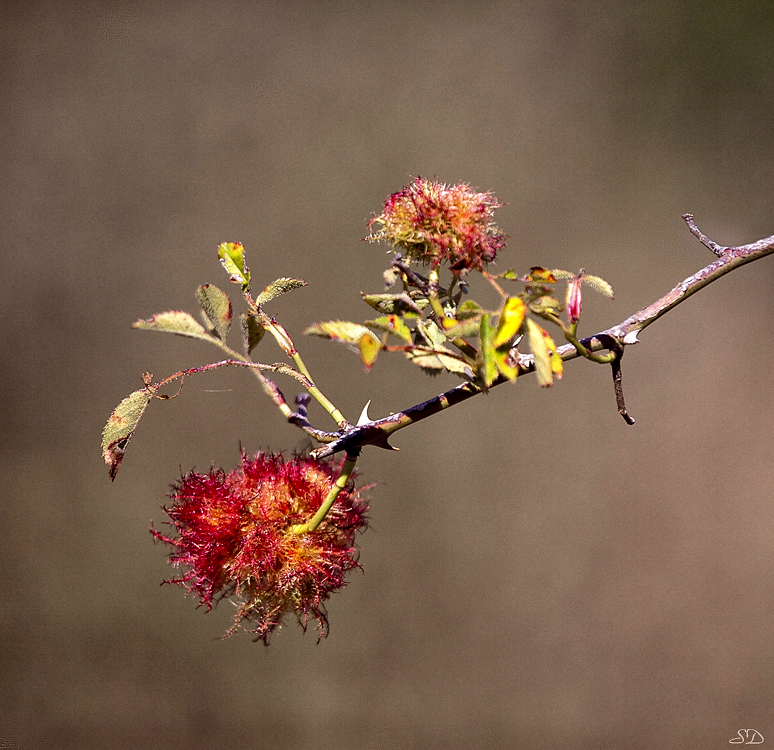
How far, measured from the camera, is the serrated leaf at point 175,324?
50 cm

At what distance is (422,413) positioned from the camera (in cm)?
44

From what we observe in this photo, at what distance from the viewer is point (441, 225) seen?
18.9 inches

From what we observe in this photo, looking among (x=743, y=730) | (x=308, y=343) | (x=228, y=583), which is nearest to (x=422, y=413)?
(x=228, y=583)

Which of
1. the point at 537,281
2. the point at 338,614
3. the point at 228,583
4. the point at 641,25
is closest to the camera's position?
the point at 537,281

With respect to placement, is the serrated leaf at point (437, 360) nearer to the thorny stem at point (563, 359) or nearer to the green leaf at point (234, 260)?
the thorny stem at point (563, 359)

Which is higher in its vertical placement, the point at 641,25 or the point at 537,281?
the point at 641,25

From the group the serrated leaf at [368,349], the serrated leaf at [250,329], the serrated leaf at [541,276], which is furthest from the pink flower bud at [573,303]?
the serrated leaf at [250,329]

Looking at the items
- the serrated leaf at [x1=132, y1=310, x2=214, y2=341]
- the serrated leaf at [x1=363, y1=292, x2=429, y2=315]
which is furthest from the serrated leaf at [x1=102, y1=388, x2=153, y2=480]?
the serrated leaf at [x1=363, y1=292, x2=429, y2=315]

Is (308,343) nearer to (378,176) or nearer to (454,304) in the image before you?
(378,176)

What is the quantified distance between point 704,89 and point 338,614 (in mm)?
1169

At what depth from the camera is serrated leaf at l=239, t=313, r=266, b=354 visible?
20.4 inches

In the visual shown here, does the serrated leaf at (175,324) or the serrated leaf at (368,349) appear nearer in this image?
the serrated leaf at (368,349)

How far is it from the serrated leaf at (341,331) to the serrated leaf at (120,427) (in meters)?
0.14

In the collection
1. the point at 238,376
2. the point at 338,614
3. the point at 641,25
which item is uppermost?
the point at 641,25
